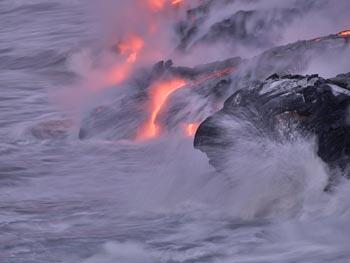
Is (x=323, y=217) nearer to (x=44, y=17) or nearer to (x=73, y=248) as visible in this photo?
(x=73, y=248)

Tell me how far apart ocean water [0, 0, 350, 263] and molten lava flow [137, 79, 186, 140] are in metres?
0.15

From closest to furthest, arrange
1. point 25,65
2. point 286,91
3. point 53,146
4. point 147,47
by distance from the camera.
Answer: point 286,91, point 53,146, point 147,47, point 25,65

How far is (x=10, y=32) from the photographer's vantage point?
14.0m

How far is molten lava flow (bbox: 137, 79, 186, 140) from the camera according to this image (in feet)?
24.3

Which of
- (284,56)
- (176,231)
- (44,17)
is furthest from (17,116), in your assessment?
(44,17)

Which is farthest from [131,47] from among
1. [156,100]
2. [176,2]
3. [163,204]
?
[163,204]

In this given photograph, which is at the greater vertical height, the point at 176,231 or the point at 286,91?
the point at 286,91

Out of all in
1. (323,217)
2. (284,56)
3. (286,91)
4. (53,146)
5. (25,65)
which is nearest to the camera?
(323,217)

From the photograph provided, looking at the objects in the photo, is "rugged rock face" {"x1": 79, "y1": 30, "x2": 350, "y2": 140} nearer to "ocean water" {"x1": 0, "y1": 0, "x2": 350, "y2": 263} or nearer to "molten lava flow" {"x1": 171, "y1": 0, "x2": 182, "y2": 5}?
"ocean water" {"x1": 0, "y1": 0, "x2": 350, "y2": 263}

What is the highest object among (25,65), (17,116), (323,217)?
(25,65)

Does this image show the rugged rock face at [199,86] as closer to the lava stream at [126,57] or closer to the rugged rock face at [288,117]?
the rugged rock face at [288,117]

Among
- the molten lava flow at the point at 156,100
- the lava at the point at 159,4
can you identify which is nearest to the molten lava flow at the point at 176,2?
the lava at the point at 159,4

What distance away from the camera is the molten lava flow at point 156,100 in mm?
7402

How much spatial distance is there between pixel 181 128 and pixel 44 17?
8528 mm
